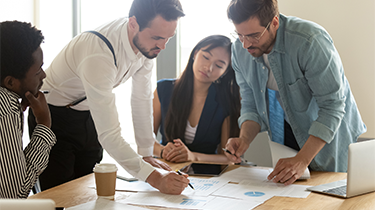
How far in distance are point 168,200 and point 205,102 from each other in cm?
123

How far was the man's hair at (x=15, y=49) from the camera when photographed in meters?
1.15

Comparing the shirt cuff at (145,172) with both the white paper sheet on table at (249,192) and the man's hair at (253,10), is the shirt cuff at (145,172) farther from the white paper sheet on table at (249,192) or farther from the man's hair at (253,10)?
the man's hair at (253,10)

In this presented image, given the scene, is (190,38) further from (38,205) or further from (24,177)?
(38,205)

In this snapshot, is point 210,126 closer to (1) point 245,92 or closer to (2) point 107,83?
(1) point 245,92

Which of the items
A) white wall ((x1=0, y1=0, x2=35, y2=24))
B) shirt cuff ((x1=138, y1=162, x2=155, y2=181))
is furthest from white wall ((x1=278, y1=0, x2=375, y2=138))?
white wall ((x1=0, y1=0, x2=35, y2=24))

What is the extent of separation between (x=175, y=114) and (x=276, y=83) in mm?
831

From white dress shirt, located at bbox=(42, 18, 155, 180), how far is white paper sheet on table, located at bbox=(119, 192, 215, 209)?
0.10 metres

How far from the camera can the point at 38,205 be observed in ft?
2.01

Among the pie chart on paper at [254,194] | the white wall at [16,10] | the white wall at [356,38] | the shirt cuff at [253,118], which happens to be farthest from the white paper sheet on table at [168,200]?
the white wall at [16,10]

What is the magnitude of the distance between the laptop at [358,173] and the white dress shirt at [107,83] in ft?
2.27

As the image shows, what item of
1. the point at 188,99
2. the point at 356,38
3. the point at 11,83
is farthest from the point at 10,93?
the point at 356,38

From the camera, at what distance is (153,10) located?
1439 mm

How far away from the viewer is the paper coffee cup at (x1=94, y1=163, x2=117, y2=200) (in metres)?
1.17

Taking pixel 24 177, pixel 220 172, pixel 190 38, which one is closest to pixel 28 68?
pixel 24 177
